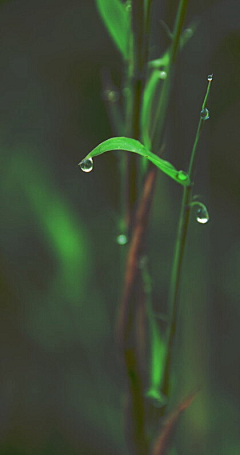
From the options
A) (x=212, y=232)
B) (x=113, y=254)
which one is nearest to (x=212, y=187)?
(x=212, y=232)

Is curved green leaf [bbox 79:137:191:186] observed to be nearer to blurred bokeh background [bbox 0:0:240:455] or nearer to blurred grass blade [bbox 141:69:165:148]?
blurred grass blade [bbox 141:69:165:148]

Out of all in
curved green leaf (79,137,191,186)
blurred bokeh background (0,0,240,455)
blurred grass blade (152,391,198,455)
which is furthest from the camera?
blurred bokeh background (0,0,240,455)

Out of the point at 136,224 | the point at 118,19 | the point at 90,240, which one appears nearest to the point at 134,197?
the point at 136,224

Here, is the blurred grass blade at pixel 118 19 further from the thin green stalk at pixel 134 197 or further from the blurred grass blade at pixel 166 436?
the blurred grass blade at pixel 166 436

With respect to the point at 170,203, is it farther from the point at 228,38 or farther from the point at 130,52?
the point at 130,52

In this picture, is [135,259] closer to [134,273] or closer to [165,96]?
[134,273]

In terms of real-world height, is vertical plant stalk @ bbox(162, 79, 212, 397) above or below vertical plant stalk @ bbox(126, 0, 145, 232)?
below

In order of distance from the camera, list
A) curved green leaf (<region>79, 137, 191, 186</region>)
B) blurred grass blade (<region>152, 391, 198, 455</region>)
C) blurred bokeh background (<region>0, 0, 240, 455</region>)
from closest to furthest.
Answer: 1. curved green leaf (<region>79, 137, 191, 186</region>)
2. blurred grass blade (<region>152, 391, 198, 455</region>)
3. blurred bokeh background (<region>0, 0, 240, 455</region>)

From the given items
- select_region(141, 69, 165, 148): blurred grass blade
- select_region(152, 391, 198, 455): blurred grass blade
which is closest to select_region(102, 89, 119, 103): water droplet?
select_region(141, 69, 165, 148): blurred grass blade

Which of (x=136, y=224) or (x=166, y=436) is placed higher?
(x=136, y=224)
